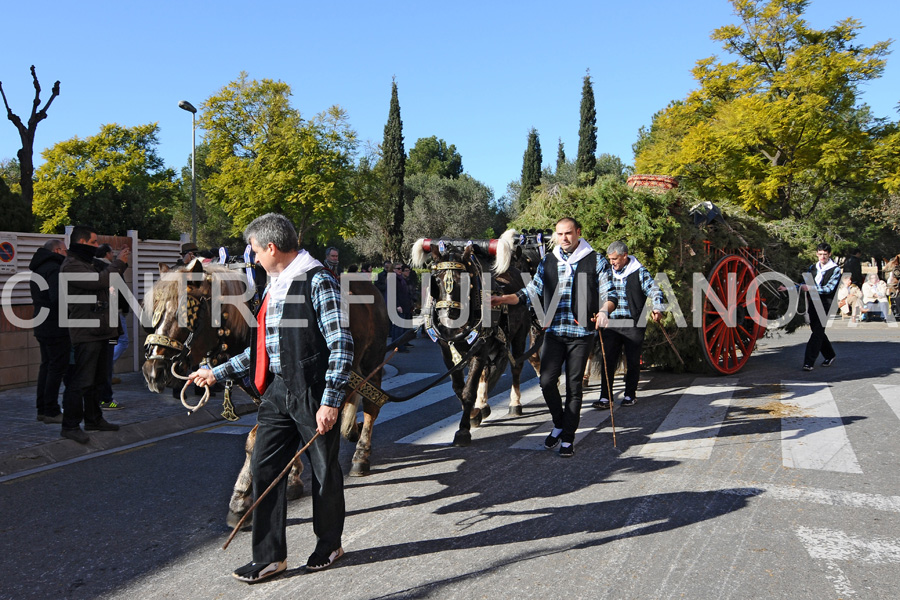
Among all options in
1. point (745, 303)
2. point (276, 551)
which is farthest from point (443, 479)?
point (745, 303)

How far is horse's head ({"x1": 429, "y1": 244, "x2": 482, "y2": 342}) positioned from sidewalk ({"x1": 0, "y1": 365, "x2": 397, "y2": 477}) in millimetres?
2881

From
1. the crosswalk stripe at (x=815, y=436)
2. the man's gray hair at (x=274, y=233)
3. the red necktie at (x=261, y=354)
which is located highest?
the man's gray hair at (x=274, y=233)

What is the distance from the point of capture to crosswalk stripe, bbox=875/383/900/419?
7.51 metres

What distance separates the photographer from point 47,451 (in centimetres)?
596

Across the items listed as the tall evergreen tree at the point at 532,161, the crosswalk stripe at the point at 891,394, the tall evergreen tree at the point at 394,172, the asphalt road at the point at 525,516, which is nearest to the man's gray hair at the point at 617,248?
the asphalt road at the point at 525,516

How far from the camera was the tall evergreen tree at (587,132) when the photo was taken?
43344 mm

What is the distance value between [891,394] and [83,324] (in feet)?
30.2

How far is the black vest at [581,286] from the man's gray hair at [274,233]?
9.42 ft

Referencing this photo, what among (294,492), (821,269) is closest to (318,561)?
(294,492)

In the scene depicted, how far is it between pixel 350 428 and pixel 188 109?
26.2 metres

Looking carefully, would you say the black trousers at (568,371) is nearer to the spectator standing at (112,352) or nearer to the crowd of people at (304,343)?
the crowd of people at (304,343)

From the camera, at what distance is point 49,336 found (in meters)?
6.89

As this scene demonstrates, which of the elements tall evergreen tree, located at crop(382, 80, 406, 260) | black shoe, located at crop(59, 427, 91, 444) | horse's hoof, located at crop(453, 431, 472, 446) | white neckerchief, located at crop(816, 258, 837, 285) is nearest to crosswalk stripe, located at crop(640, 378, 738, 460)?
horse's hoof, located at crop(453, 431, 472, 446)

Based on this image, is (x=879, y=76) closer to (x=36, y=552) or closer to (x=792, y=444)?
(x=792, y=444)
